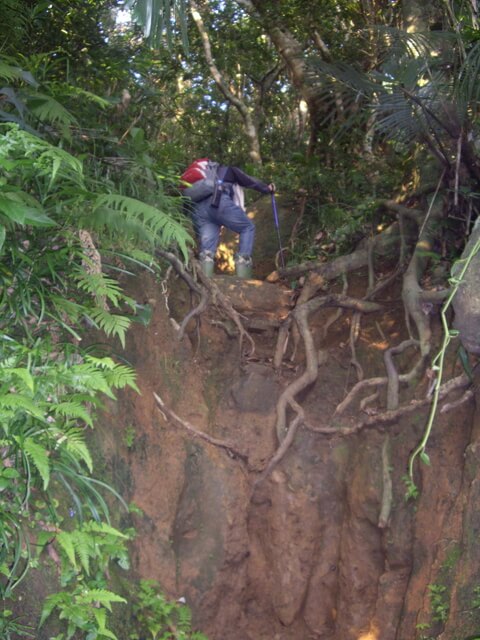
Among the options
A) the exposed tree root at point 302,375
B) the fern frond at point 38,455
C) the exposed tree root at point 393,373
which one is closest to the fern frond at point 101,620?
the fern frond at point 38,455

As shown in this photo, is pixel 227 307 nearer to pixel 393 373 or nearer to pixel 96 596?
pixel 393 373

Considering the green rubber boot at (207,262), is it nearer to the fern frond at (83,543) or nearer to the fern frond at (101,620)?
the fern frond at (83,543)

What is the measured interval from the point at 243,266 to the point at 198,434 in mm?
2144

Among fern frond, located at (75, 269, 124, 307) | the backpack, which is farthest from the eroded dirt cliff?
fern frond, located at (75, 269, 124, 307)

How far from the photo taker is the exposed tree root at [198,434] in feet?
18.0

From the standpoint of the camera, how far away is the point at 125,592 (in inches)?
173

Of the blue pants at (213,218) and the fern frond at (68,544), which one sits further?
the blue pants at (213,218)

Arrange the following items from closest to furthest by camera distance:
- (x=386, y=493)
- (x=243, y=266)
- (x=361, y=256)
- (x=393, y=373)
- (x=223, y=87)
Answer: (x=386, y=493) < (x=393, y=373) < (x=361, y=256) < (x=243, y=266) < (x=223, y=87)

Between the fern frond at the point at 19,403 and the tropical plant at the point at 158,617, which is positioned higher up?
the fern frond at the point at 19,403

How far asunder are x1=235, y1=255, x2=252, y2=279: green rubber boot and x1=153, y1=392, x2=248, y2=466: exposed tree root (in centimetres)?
200

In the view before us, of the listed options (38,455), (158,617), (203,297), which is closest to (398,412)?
(203,297)

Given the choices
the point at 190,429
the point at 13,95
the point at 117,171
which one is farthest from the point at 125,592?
the point at 13,95

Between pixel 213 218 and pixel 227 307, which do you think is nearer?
pixel 227 307

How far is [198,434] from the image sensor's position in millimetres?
5617
